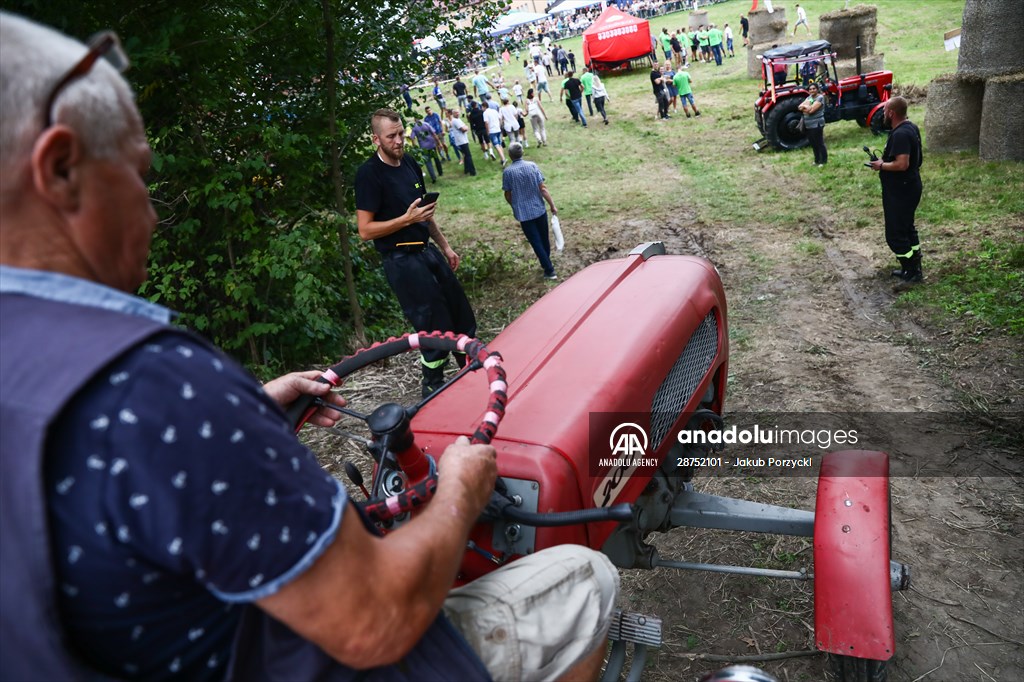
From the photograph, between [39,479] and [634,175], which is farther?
[634,175]

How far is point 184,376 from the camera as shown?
1.01m

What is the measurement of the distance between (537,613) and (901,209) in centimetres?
672

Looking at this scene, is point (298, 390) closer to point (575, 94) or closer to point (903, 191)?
point (903, 191)

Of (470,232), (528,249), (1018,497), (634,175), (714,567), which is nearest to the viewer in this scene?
(714,567)

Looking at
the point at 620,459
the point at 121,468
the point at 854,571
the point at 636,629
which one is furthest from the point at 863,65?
the point at 121,468

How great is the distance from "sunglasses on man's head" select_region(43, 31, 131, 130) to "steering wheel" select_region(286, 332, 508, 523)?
951 mm

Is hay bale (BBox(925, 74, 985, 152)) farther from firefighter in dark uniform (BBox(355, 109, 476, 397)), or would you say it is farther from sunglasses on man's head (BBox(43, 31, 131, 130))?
sunglasses on man's head (BBox(43, 31, 131, 130))

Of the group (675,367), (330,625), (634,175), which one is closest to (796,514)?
(675,367)

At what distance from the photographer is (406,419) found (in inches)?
70.5

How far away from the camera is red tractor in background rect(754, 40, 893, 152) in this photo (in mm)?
13070

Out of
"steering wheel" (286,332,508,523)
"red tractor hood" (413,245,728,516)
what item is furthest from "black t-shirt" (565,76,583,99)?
"steering wheel" (286,332,508,523)

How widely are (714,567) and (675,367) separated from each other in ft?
2.57

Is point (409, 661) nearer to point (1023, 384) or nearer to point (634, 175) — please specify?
point (1023, 384)

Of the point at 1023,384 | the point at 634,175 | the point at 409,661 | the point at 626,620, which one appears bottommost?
the point at 634,175
